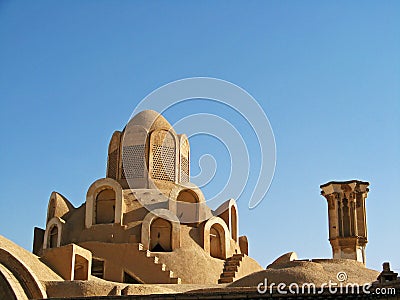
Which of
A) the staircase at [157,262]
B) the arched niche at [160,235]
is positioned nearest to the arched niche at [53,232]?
the arched niche at [160,235]

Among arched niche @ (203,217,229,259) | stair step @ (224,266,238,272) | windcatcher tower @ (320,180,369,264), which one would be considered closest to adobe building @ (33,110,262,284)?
arched niche @ (203,217,229,259)

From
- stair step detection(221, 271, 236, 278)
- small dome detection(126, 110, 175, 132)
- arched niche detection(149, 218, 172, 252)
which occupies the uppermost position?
small dome detection(126, 110, 175, 132)

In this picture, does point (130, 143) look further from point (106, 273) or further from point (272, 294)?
point (272, 294)

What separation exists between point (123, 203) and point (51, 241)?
384 centimetres

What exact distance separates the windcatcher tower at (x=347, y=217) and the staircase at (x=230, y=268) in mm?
4013

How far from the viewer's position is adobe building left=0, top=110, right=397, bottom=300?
22969mm

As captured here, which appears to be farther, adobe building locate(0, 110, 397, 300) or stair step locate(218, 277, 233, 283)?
stair step locate(218, 277, 233, 283)

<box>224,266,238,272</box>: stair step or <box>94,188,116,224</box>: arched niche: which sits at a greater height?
<box>94,188,116,224</box>: arched niche

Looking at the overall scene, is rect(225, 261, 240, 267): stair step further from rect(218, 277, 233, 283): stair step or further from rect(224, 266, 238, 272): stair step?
rect(218, 277, 233, 283): stair step

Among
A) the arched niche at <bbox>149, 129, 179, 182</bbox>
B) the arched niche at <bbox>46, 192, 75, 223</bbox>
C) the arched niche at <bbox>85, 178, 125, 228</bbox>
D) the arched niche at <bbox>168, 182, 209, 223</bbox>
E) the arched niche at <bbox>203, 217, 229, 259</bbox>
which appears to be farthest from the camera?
the arched niche at <bbox>149, 129, 179, 182</bbox>

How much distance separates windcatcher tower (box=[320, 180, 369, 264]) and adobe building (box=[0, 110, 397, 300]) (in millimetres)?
40

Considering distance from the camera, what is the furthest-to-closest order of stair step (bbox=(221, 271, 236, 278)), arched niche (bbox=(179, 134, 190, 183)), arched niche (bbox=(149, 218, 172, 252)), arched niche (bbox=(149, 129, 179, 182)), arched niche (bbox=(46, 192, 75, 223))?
1. arched niche (bbox=(179, 134, 190, 183))
2. arched niche (bbox=(149, 129, 179, 182))
3. arched niche (bbox=(46, 192, 75, 223))
4. arched niche (bbox=(149, 218, 172, 252))
5. stair step (bbox=(221, 271, 236, 278))

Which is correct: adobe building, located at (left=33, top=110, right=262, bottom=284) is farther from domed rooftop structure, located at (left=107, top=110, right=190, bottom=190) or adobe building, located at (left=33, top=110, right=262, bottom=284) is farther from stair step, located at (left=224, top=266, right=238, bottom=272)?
stair step, located at (left=224, top=266, right=238, bottom=272)

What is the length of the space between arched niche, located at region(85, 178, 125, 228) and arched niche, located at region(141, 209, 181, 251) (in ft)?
4.70
